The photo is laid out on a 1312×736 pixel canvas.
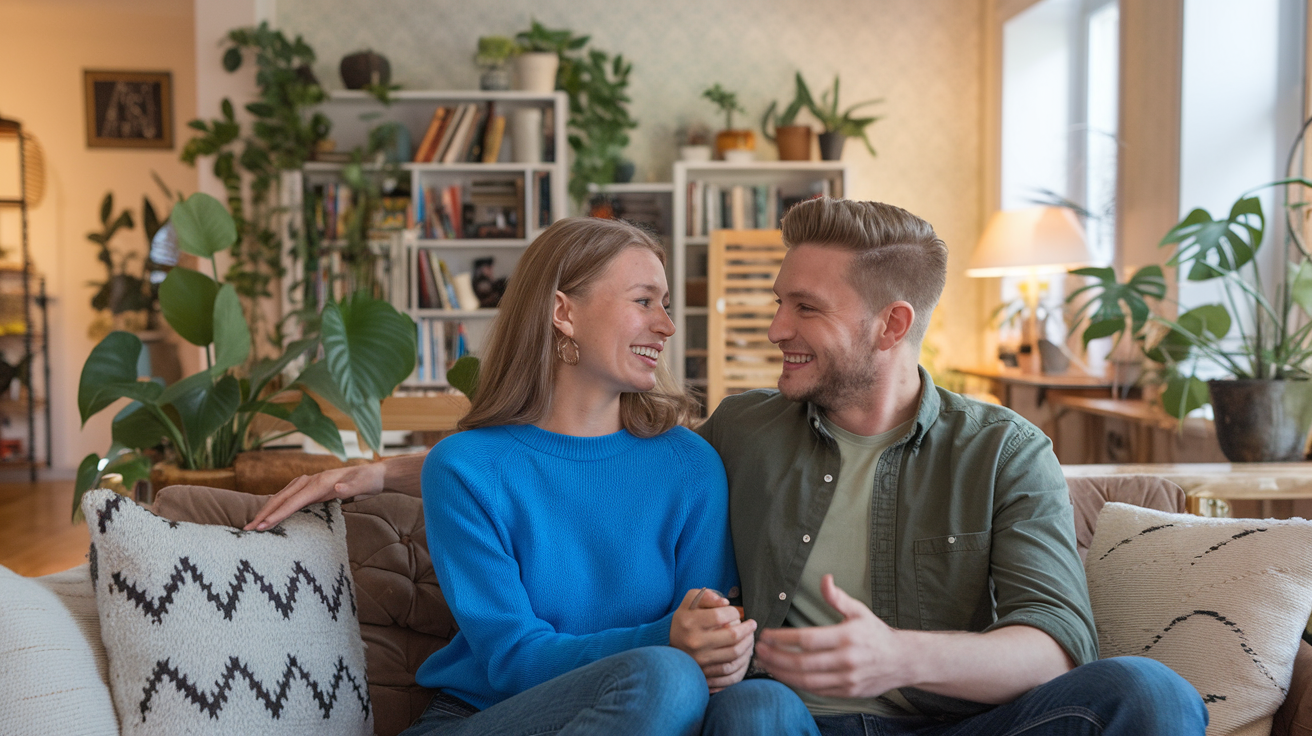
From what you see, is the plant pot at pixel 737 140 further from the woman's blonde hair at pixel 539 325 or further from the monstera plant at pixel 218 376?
the woman's blonde hair at pixel 539 325

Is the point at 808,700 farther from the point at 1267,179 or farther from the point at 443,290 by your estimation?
the point at 443,290

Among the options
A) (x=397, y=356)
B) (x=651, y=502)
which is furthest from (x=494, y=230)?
(x=651, y=502)

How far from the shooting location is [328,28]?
503 centimetres

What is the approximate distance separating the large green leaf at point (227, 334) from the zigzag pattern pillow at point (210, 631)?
2.13 ft

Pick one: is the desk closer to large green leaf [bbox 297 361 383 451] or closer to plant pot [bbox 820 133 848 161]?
large green leaf [bbox 297 361 383 451]

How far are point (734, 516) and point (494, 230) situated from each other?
357 centimetres

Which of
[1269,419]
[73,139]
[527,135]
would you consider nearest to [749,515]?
[1269,419]

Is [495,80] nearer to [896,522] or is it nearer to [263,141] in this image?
[263,141]

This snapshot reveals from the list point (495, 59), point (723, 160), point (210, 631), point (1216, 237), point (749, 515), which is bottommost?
point (210, 631)

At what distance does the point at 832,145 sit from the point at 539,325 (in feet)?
12.4

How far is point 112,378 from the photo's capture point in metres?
2.04

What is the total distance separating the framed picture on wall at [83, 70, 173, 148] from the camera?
629 cm

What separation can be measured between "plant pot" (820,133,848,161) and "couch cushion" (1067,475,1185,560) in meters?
→ 3.38

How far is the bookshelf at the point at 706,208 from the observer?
4934 mm
